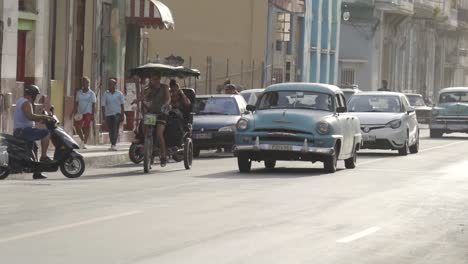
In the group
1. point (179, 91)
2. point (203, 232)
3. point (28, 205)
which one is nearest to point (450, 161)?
Result: point (179, 91)

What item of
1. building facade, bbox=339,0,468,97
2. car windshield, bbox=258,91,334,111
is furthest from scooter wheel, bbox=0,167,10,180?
building facade, bbox=339,0,468,97

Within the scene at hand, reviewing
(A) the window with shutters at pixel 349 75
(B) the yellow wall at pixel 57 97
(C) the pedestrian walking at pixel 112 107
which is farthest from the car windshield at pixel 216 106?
(A) the window with shutters at pixel 349 75

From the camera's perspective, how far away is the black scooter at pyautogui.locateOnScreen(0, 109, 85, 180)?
23094mm

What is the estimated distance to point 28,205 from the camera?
17.2 meters

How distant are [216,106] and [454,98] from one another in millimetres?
20901

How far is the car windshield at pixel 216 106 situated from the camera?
34844mm

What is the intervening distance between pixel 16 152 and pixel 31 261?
12.1m

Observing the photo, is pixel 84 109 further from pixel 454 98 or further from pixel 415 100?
pixel 415 100

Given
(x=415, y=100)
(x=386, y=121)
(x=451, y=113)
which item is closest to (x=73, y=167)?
(x=386, y=121)

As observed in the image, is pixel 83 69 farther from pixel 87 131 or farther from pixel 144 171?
pixel 144 171

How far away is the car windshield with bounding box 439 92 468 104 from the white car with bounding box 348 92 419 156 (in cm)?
1624

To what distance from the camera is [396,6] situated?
77.9 meters

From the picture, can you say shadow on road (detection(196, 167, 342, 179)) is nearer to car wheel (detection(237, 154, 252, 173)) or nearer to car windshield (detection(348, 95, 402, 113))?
car wheel (detection(237, 154, 252, 173))

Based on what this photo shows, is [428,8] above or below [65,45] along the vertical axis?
above
